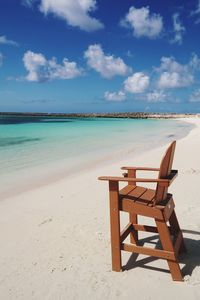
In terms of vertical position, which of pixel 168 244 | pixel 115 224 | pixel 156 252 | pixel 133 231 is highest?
pixel 115 224

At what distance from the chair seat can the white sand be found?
797 millimetres

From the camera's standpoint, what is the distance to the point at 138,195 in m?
3.64

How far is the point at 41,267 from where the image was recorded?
3684mm

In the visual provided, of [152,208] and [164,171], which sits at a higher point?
[164,171]

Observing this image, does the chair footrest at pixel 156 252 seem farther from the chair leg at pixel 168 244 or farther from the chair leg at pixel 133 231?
the chair leg at pixel 133 231

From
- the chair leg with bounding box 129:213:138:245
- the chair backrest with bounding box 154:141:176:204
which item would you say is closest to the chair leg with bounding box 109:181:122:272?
the chair backrest with bounding box 154:141:176:204

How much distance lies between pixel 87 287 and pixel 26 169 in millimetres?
7414

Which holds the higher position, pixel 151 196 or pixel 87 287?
pixel 151 196

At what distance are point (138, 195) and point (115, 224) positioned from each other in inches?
16.1

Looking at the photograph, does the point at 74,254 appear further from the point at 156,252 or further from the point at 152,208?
the point at 152,208

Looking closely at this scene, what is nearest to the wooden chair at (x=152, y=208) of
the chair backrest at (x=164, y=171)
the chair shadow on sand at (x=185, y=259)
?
the chair backrest at (x=164, y=171)

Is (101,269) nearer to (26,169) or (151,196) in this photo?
(151,196)

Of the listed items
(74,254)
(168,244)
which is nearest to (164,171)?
(168,244)

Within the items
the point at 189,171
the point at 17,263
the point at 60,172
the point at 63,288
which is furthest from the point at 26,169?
the point at 63,288
